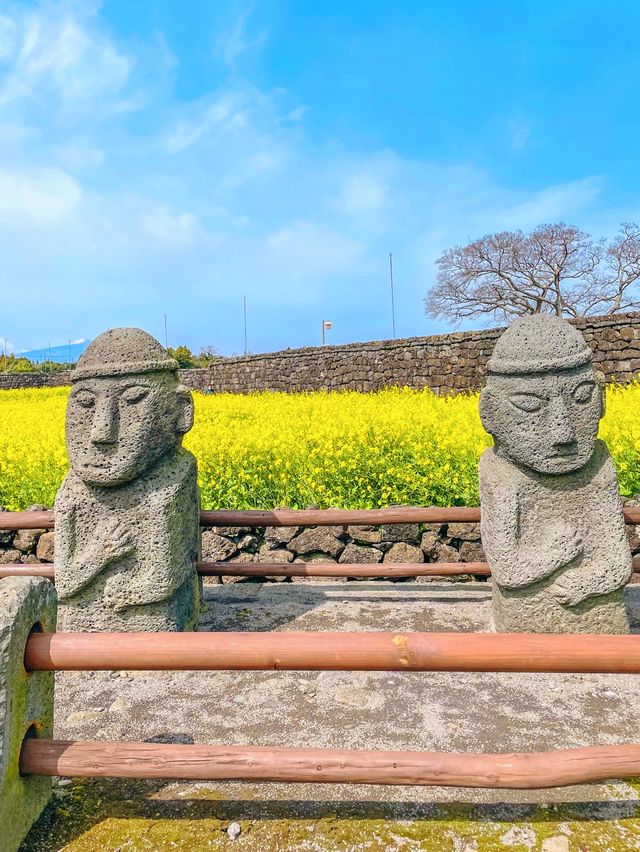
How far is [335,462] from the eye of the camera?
4.93m

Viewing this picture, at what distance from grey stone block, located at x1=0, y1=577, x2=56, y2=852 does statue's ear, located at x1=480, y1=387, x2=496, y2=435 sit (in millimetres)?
2276

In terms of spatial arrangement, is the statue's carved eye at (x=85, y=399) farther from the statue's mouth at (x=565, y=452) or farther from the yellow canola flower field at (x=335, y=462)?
the statue's mouth at (x=565, y=452)

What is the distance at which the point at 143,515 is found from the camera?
3129 millimetres

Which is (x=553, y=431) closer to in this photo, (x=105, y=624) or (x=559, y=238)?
(x=105, y=624)

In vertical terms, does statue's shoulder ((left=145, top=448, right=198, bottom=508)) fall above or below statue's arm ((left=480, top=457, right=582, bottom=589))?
above

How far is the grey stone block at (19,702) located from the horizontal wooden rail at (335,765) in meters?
0.09

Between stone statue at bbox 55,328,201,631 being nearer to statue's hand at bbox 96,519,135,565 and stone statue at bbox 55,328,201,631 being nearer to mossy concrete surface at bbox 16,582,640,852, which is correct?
statue's hand at bbox 96,519,135,565

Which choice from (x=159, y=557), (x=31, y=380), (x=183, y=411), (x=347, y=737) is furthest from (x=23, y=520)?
(x=31, y=380)

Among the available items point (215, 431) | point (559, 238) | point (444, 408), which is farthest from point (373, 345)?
point (559, 238)

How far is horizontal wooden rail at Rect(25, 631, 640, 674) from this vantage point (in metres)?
1.86

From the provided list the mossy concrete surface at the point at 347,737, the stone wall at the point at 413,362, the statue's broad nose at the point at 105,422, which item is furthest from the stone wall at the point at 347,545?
the stone wall at the point at 413,362

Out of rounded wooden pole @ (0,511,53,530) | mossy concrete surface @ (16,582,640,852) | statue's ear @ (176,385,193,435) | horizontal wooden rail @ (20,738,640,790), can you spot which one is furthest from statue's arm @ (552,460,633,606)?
rounded wooden pole @ (0,511,53,530)

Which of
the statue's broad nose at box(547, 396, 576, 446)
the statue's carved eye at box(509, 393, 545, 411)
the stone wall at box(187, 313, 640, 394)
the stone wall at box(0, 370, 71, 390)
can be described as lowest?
the statue's broad nose at box(547, 396, 576, 446)

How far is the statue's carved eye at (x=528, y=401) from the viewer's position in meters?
2.98
